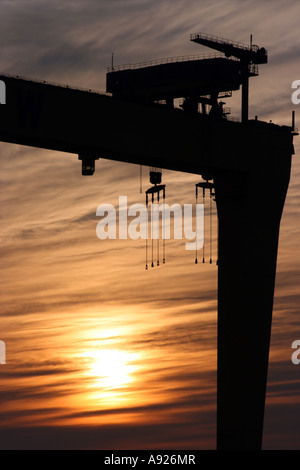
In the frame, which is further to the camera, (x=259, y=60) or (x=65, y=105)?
(x=259, y=60)

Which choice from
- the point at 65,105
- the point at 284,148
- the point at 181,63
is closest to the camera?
the point at 65,105

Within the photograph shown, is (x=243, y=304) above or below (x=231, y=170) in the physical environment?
below

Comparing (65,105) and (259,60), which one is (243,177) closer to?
(259,60)

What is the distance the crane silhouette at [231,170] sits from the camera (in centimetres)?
7569

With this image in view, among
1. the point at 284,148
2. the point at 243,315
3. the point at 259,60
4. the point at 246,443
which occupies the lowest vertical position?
the point at 246,443

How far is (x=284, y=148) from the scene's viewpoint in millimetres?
83250

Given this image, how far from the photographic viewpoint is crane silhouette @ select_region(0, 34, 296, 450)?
75688mm

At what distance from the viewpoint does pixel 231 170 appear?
260 feet

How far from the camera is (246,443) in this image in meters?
78.6

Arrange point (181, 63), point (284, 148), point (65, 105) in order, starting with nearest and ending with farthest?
point (65, 105) → point (181, 63) → point (284, 148)

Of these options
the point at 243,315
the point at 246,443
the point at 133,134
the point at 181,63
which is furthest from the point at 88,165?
the point at 246,443

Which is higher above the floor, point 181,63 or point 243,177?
point 181,63

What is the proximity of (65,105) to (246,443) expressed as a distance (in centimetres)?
2745

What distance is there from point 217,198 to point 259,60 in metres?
10.8
